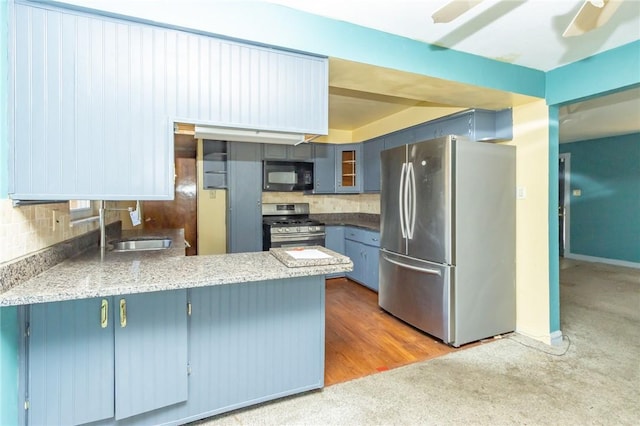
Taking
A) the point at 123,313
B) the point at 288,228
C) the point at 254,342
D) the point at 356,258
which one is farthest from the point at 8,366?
the point at 356,258

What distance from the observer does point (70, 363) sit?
57.4 inches

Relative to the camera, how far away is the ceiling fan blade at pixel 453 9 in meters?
1.37

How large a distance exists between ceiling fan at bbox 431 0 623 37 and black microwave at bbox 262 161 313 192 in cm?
324

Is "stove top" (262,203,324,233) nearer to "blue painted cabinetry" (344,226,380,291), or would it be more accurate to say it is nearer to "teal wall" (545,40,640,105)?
"blue painted cabinetry" (344,226,380,291)

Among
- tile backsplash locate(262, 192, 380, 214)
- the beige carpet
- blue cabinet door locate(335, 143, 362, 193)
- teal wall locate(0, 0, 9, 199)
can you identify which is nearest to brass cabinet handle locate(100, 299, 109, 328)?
teal wall locate(0, 0, 9, 199)

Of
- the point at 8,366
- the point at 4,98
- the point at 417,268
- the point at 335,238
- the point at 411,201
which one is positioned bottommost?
the point at 8,366

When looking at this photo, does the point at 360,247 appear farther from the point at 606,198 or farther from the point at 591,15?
the point at 606,198

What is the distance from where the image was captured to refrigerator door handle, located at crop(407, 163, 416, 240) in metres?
2.91

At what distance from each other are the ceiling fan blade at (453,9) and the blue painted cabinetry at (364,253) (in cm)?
271

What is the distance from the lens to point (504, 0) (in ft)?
5.54

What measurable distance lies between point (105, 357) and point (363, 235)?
323cm

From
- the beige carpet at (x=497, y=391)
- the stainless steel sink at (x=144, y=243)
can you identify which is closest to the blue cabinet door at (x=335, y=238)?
the stainless steel sink at (x=144, y=243)

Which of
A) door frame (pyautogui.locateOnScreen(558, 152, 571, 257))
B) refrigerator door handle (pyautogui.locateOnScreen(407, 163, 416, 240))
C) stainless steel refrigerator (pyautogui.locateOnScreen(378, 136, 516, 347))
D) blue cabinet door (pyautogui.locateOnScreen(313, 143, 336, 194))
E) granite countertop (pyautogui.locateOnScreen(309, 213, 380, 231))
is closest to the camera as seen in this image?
stainless steel refrigerator (pyautogui.locateOnScreen(378, 136, 516, 347))

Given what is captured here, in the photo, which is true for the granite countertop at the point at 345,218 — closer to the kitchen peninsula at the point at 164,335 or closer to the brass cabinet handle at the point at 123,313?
the kitchen peninsula at the point at 164,335
